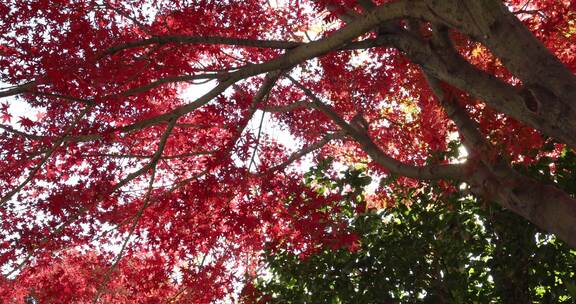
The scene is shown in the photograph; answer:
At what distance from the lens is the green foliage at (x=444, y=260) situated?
4293 mm

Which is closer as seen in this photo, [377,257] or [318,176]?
[377,257]

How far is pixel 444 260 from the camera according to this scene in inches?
188

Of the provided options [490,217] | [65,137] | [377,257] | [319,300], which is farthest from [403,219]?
[65,137]

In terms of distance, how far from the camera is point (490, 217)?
15.1 feet

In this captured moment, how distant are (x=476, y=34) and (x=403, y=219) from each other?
2.52 metres

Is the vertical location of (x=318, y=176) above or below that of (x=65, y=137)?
above

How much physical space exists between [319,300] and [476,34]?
3.20 meters

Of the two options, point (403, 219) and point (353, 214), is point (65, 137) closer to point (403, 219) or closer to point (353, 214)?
Result: point (353, 214)

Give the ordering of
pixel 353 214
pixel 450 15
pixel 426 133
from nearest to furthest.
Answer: pixel 450 15
pixel 353 214
pixel 426 133

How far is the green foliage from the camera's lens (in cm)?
429

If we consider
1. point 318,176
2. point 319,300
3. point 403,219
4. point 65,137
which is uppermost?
point 318,176

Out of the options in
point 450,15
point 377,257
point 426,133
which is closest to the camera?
point 450,15

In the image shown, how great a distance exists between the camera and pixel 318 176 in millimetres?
6109

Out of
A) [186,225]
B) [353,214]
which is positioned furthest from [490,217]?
[186,225]
